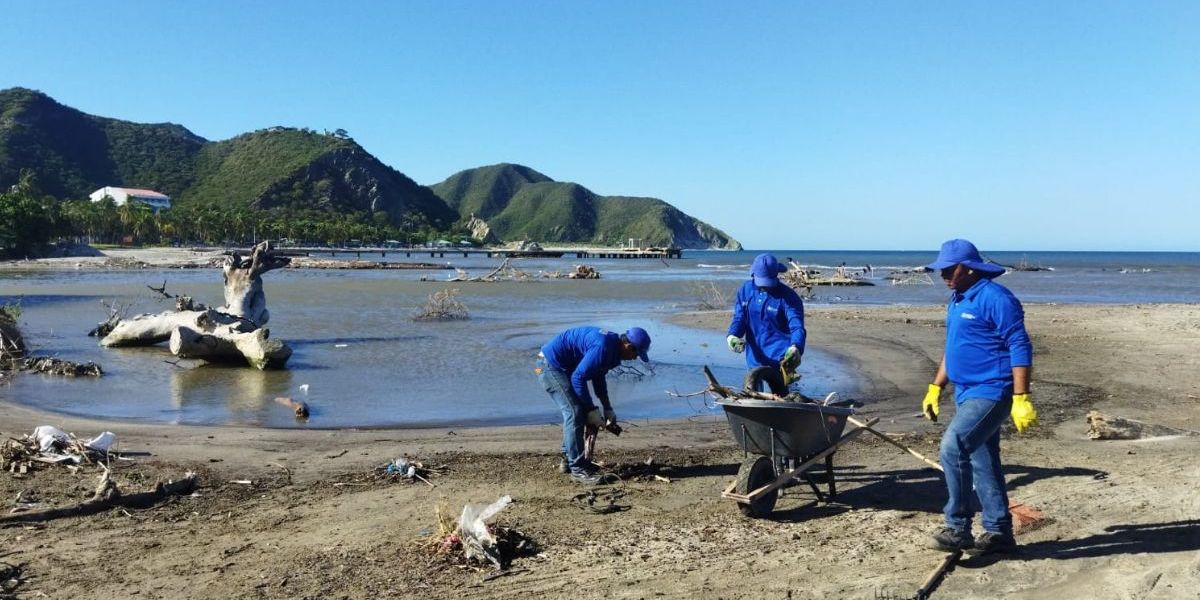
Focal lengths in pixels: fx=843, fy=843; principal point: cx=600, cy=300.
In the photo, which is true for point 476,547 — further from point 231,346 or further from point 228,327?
point 228,327

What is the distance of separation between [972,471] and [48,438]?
7372mm

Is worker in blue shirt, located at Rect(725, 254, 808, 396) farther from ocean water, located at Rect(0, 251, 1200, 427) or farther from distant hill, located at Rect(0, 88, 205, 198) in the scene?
distant hill, located at Rect(0, 88, 205, 198)

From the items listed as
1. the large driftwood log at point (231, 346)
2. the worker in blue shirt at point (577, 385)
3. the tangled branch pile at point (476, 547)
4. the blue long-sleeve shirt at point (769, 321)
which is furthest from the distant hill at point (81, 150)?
the tangled branch pile at point (476, 547)

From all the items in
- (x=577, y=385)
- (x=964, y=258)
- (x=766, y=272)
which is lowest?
(x=577, y=385)

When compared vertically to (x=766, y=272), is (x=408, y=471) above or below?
below

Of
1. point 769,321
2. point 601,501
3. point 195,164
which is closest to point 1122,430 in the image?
point 769,321

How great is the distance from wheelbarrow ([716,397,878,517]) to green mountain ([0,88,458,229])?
13678cm

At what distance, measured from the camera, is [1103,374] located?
13406 millimetres

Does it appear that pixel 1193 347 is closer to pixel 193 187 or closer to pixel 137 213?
pixel 137 213

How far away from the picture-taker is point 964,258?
490cm

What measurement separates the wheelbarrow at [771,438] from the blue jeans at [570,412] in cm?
144

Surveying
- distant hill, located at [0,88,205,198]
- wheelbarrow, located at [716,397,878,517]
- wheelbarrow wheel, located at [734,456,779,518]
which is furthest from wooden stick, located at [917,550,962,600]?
distant hill, located at [0,88,205,198]

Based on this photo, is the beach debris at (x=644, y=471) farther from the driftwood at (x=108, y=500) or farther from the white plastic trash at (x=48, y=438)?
the white plastic trash at (x=48, y=438)

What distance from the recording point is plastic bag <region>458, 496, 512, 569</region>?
4.90m
